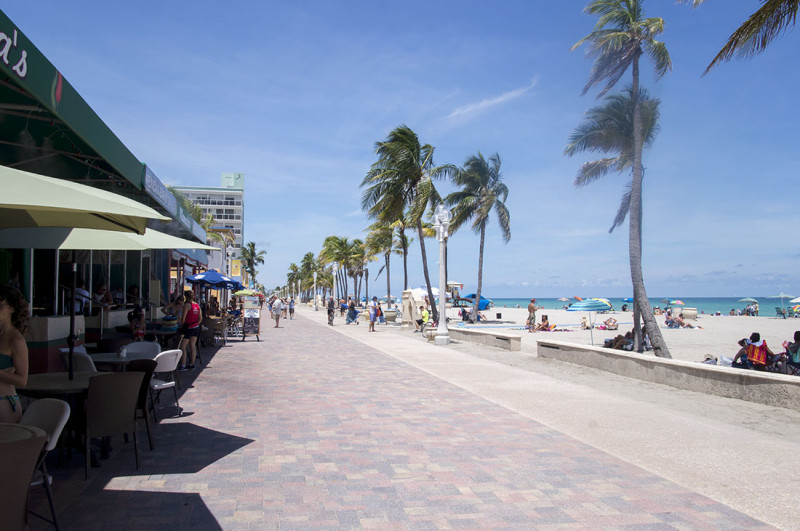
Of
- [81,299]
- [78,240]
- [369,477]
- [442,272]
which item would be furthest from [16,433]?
[442,272]

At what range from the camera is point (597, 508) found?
417 centimetres

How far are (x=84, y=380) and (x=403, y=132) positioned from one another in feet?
71.1

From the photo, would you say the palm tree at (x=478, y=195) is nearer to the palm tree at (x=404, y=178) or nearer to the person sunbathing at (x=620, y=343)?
the palm tree at (x=404, y=178)

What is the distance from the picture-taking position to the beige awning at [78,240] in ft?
22.7

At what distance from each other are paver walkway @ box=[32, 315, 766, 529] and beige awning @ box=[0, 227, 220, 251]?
7.72ft

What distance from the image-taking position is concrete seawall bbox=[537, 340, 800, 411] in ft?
25.2

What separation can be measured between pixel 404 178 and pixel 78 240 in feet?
62.2

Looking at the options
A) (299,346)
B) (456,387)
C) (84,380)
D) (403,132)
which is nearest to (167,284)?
(299,346)

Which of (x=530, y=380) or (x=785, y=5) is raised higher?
(x=785, y=5)

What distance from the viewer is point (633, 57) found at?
594 inches

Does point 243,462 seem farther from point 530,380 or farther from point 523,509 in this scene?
point 530,380

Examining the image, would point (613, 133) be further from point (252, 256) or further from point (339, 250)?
point (252, 256)

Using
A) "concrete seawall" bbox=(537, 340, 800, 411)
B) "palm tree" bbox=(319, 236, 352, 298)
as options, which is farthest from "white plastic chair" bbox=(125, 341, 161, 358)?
"palm tree" bbox=(319, 236, 352, 298)

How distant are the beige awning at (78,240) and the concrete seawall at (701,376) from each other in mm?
7711
